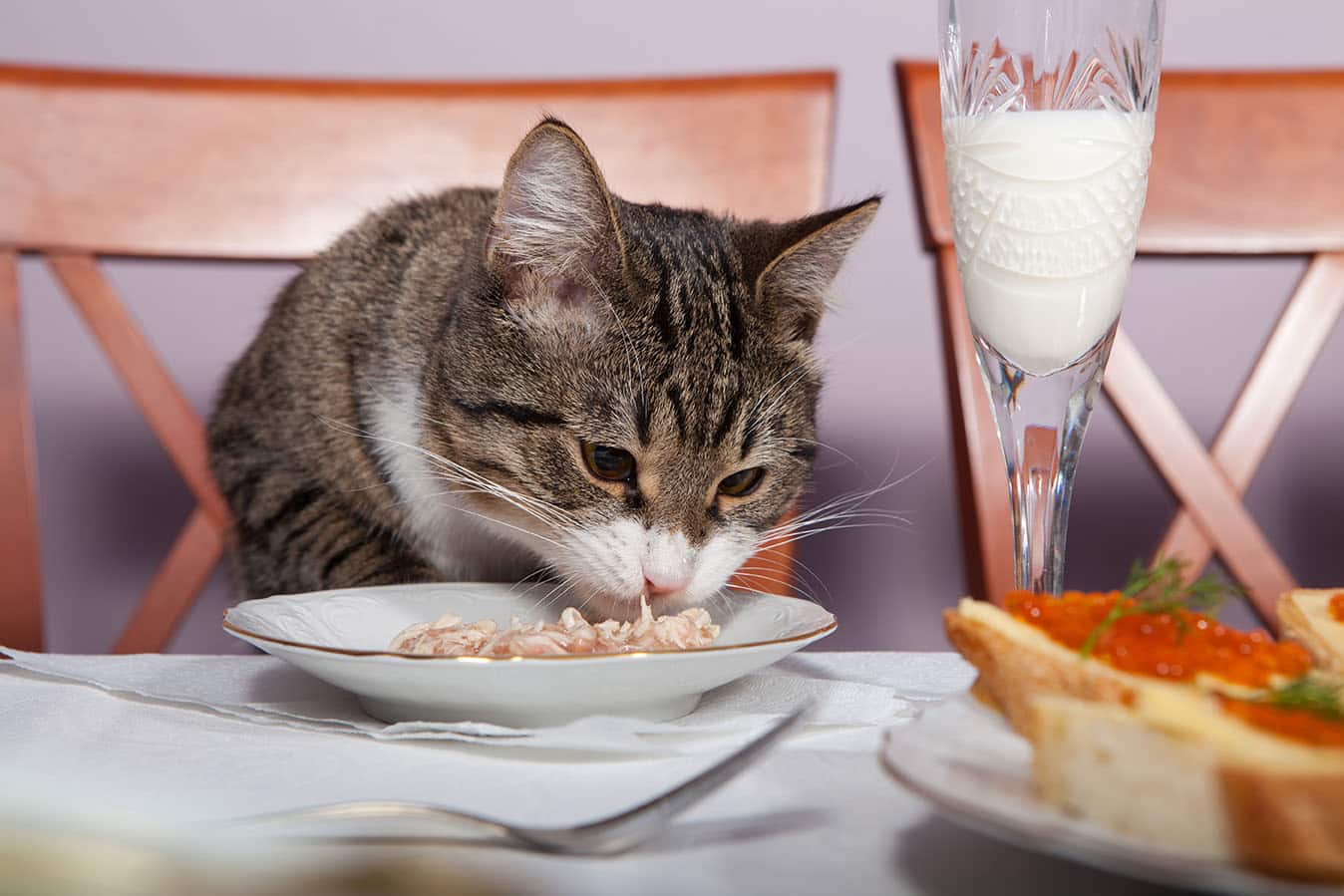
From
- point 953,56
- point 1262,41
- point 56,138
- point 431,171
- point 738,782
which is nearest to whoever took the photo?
point 738,782

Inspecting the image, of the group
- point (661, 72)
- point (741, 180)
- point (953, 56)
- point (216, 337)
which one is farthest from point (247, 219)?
point (953, 56)

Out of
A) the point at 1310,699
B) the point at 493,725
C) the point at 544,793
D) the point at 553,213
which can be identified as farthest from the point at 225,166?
the point at 1310,699

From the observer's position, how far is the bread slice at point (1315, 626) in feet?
2.02

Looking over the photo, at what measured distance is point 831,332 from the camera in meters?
1.85

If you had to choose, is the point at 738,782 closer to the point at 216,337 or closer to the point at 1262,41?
the point at 216,337

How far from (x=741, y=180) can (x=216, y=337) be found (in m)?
0.99

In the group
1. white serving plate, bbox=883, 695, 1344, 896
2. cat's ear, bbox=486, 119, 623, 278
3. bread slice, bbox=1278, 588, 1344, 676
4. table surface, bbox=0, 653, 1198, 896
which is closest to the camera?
→ white serving plate, bbox=883, 695, 1344, 896

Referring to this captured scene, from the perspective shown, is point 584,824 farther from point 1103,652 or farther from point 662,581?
point 662,581

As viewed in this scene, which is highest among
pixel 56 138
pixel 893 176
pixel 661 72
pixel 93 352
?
pixel 661 72

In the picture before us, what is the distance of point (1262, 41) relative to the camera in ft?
6.23

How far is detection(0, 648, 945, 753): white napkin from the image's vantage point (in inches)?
24.9

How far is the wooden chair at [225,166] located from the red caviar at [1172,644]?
914 mm

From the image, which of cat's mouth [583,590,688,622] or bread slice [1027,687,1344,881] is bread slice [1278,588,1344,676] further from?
cat's mouth [583,590,688,622]

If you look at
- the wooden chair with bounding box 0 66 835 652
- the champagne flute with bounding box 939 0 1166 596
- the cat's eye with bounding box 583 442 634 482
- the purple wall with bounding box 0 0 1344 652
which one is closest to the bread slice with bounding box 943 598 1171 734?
the champagne flute with bounding box 939 0 1166 596
